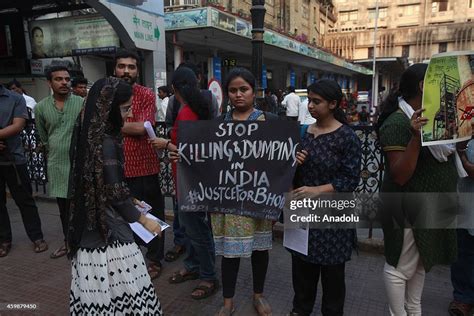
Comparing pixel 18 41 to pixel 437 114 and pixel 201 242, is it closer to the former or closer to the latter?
pixel 201 242

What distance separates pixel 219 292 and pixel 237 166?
4.26 feet

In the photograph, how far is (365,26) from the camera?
188 ft

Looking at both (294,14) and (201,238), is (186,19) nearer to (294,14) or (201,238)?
(201,238)

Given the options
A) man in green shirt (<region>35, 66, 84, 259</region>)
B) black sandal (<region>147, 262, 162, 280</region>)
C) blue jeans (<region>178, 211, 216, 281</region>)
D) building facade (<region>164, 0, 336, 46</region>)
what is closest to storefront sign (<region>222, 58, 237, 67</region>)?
building facade (<region>164, 0, 336, 46</region>)

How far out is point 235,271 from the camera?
275cm

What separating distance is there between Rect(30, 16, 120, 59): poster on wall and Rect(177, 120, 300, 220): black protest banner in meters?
6.45

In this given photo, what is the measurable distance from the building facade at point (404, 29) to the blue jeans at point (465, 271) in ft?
162

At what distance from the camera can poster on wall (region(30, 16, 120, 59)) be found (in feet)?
27.3

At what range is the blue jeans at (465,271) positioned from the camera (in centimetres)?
279

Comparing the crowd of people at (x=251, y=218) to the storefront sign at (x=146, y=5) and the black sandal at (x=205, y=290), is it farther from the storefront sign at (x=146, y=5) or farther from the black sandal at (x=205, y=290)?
the storefront sign at (x=146, y=5)

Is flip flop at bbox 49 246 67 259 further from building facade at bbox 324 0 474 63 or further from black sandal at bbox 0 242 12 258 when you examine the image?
building facade at bbox 324 0 474 63

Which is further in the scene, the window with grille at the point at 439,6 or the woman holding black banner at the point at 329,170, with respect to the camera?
the window with grille at the point at 439,6

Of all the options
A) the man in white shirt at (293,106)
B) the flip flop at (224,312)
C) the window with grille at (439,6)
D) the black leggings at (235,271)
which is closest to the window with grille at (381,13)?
the window with grille at (439,6)

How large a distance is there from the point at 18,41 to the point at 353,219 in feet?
33.8
